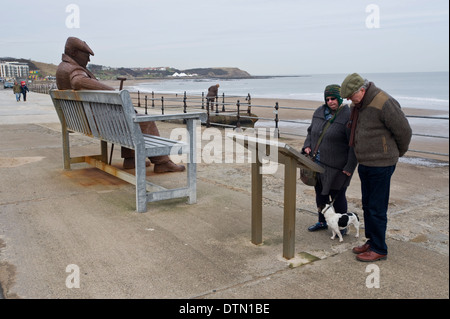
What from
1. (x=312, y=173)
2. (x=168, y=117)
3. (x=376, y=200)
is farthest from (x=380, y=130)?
(x=168, y=117)

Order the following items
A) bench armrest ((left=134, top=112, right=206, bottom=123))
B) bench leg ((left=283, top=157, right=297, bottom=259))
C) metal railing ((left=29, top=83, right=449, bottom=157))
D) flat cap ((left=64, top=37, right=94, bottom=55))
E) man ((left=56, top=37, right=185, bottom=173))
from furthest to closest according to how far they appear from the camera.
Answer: metal railing ((left=29, top=83, right=449, bottom=157))
flat cap ((left=64, top=37, right=94, bottom=55))
man ((left=56, top=37, right=185, bottom=173))
bench armrest ((left=134, top=112, right=206, bottom=123))
bench leg ((left=283, top=157, right=297, bottom=259))

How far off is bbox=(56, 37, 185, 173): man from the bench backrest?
18cm

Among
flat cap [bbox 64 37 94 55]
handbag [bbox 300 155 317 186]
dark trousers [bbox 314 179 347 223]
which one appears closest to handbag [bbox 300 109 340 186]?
handbag [bbox 300 155 317 186]

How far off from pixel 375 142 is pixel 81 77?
436cm

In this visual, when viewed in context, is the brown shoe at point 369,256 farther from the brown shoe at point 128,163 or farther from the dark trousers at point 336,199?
the brown shoe at point 128,163

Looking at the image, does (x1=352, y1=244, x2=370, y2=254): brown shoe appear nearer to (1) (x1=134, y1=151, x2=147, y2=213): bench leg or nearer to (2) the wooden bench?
(2) the wooden bench

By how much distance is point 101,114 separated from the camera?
5.62 metres

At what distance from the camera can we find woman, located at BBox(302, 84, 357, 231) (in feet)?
13.3

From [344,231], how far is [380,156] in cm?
103

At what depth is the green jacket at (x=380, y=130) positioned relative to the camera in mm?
3447

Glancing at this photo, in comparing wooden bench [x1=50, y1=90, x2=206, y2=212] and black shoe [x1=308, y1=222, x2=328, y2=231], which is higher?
wooden bench [x1=50, y1=90, x2=206, y2=212]

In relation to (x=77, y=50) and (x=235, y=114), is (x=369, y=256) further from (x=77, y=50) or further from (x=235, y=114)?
(x=235, y=114)

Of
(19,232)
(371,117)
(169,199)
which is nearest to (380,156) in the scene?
(371,117)

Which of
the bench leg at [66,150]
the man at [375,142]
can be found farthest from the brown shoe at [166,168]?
the man at [375,142]
